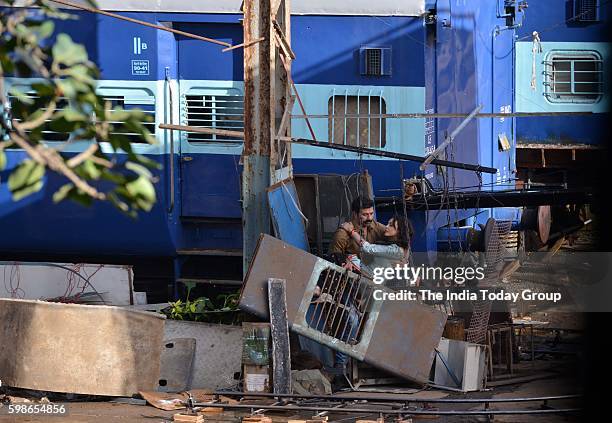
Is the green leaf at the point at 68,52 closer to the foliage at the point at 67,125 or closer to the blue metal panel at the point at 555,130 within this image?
the foliage at the point at 67,125

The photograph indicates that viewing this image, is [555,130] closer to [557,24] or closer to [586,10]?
[557,24]

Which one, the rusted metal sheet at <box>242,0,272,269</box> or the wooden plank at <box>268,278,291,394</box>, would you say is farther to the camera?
the rusted metal sheet at <box>242,0,272,269</box>

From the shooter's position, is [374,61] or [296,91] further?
[374,61]

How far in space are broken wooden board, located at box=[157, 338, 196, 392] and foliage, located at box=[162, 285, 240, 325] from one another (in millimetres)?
618

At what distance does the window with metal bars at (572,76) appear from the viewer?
19.4 metres

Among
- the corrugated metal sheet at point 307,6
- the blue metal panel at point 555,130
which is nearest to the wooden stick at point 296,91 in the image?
the corrugated metal sheet at point 307,6

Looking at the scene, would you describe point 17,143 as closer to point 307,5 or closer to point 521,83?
point 307,5

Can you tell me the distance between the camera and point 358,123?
12.9 m

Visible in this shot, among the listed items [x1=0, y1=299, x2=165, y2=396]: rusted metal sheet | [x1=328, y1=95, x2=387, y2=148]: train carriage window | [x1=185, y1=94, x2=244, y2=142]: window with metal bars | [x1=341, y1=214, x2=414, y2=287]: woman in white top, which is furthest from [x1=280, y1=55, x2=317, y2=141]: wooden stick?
[x1=0, y1=299, x2=165, y2=396]: rusted metal sheet

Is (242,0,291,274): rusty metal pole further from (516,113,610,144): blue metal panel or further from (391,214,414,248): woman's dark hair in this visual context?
(516,113,610,144): blue metal panel

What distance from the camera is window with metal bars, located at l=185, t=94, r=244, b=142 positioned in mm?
12797

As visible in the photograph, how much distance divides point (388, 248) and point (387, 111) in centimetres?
252

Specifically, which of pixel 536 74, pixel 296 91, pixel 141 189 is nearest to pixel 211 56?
pixel 296 91

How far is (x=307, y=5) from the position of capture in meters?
12.8
